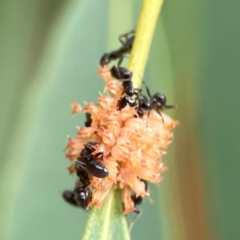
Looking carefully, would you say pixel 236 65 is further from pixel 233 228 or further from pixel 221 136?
pixel 233 228

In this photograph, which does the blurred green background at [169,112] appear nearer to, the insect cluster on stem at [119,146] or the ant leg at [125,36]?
the ant leg at [125,36]

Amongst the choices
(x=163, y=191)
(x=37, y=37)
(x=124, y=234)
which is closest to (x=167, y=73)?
(x=163, y=191)

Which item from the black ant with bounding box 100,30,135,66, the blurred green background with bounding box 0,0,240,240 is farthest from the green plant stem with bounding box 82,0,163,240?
the blurred green background with bounding box 0,0,240,240

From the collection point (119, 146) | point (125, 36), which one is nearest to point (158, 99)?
point (119, 146)

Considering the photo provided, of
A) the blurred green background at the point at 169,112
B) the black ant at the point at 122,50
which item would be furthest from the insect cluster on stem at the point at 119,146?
the blurred green background at the point at 169,112

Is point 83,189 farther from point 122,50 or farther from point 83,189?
point 122,50

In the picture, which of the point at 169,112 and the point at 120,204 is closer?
the point at 120,204

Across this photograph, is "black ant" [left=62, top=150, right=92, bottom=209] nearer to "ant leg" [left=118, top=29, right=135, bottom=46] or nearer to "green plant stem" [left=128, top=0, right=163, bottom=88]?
"green plant stem" [left=128, top=0, right=163, bottom=88]
